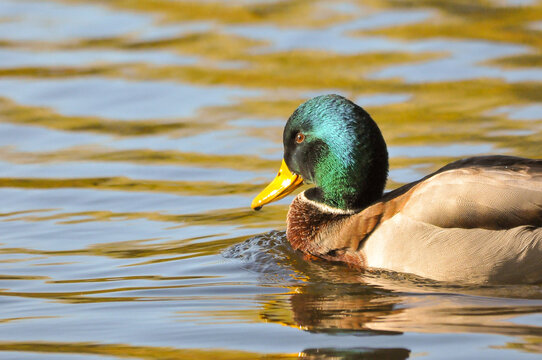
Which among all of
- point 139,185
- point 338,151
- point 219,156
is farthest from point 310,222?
point 219,156

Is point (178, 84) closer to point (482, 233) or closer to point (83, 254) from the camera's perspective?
point (83, 254)

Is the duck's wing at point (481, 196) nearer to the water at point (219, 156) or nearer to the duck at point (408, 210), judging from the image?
the duck at point (408, 210)

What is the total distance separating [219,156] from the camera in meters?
10.5

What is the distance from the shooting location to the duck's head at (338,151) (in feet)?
24.7

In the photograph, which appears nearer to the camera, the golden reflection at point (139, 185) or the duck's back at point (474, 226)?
the duck's back at point (474, 226)

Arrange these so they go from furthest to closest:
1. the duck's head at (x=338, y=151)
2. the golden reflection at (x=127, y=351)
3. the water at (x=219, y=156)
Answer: the duck's head at (x=338, y=151) < the water at (x=219, y=156) < the golden reflection at (x=127, y=351)

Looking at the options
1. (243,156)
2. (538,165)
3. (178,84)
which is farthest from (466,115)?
(538,165)

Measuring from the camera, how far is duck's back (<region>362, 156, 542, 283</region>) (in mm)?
6723

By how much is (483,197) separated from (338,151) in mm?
1202

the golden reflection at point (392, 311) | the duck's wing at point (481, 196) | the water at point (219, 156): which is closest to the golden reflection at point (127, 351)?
the water at point (219, 156)

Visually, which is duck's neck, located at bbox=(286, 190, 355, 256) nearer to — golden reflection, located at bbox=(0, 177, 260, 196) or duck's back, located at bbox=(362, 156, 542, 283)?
duck's back, located at bbox=(362, 156, 542, 283)

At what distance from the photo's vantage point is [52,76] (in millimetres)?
13211

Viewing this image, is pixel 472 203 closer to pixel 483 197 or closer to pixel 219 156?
pixel 483 197

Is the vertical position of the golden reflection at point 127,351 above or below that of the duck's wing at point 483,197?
below
